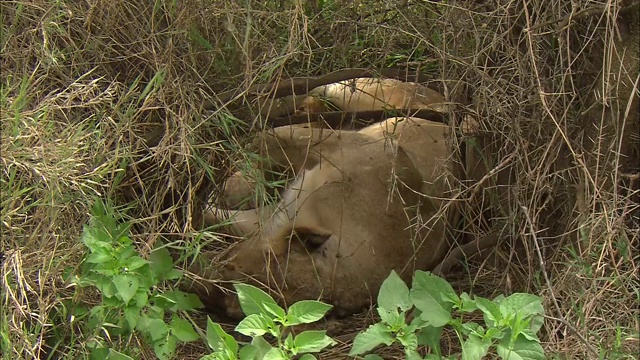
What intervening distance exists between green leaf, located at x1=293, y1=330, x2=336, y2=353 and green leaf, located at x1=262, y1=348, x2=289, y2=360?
43 mm

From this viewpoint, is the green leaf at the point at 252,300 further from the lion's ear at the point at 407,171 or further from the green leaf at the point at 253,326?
the lion's ear at the point at 407,171

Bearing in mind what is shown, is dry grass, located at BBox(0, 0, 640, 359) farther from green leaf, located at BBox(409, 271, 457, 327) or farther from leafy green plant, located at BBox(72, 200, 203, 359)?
green leaf, located at BBox(409, 271, 457, 327)

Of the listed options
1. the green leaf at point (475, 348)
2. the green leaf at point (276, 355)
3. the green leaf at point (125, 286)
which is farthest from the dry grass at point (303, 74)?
the green leaf at point (276, 355)

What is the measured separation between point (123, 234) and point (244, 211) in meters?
0.55

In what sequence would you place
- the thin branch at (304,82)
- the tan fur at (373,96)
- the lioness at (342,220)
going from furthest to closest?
1. the tan fur at (373,96)
2. the lioness at (342,220)
3. the thin branch at (304,82)

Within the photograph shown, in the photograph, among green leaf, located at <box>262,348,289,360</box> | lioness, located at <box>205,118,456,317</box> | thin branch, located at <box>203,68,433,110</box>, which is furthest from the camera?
lioness, located at <box>205,118,456,317</box>

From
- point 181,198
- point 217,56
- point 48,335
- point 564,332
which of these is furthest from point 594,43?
point 48,335

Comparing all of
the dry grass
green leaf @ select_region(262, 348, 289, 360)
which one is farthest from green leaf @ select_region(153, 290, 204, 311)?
green leaf @ select_region(262, 348, 289, 360)

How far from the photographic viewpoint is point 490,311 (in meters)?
2.36

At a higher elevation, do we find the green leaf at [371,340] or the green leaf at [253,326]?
the green leaf at [253,326]

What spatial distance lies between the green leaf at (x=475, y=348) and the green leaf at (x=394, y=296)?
0.19 metres

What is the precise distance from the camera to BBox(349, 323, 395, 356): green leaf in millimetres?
2330

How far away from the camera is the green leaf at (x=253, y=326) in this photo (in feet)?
7.56

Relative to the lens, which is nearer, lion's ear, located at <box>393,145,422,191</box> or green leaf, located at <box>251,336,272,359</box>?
green leaf, located at <box>251,336,272,359</box>
